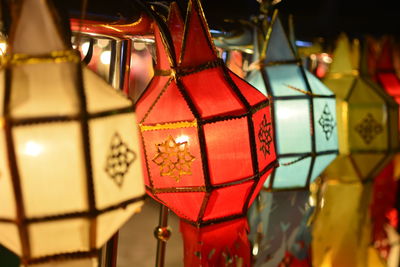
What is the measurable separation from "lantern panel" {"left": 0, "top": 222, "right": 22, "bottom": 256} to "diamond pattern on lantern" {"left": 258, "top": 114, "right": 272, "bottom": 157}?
0.61m

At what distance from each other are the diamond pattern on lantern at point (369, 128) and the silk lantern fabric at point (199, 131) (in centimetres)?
78

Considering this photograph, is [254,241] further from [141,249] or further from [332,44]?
[332,44]

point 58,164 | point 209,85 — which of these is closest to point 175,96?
point 209,85

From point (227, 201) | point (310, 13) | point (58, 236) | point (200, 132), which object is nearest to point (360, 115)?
point (227, 201)

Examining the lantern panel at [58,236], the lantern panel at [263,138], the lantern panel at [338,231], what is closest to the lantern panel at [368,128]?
the lantern panel at [338,231]

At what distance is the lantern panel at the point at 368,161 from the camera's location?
2.02 metres

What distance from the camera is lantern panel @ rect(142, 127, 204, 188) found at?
3.87ft

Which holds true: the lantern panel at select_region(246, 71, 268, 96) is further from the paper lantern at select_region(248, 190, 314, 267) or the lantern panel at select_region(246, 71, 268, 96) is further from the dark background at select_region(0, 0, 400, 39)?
the paper lantern at select_region(248, 190, 314, 267)

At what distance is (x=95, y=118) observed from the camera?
87 cm

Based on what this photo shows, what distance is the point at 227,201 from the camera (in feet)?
4.17

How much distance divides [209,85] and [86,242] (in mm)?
488

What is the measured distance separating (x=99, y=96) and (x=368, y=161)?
1.41 metres

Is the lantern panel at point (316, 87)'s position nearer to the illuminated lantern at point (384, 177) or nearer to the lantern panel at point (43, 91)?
A: the illuminated lantern at point (384, 177)

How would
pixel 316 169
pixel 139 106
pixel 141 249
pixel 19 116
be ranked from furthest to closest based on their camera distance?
1. pixel 141 249
2. pixel 316 169
3. pixel 139 106
4. pixel 19 116
